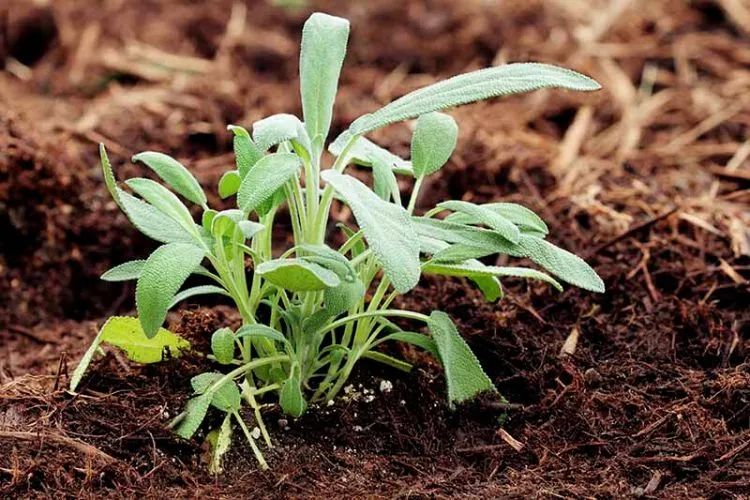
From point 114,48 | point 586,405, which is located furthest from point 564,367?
point 114,48

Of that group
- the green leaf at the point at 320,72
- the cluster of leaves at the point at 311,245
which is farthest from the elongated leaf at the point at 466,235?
the green leaf at the point at 320,72

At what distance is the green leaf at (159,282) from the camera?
1437 mm

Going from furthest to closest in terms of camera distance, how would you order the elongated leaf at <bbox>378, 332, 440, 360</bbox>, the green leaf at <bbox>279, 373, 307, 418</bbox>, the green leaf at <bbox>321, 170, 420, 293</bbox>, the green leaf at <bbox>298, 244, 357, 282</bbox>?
the elongated leaf at <bbox>378, 332, 440, 360</bbox> → the green leaf at <bbox>279, 373, 307, 418</bbox> → the green leaf at <bbox>298, 244, 357, 282</bbox> → the green leaf at <bbox>321, 170, 420, 293</bbox>

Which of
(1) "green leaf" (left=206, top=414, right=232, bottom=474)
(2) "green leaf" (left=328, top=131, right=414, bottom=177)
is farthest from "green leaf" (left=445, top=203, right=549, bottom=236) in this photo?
(1) "green leaf" (left=206, top=414, right=232, bottom=474)

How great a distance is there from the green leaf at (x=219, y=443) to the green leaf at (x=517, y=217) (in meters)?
0.48

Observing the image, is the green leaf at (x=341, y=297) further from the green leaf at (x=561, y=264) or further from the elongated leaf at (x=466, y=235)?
the green leaf at (x=561, y=264)

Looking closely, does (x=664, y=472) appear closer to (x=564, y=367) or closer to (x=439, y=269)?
(x=564, y=367)

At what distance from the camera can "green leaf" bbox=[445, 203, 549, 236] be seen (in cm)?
164

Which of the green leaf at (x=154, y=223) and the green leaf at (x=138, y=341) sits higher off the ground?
the green leaf at (x=154, y=223)

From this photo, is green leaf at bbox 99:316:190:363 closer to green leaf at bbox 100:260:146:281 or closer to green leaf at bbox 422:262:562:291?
green leaf at bbox 100:260:146:281

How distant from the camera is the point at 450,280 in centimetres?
206

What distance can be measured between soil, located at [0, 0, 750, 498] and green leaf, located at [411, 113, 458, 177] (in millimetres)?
357

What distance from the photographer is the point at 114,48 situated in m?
3.68

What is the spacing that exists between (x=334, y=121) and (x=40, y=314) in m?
0.96
